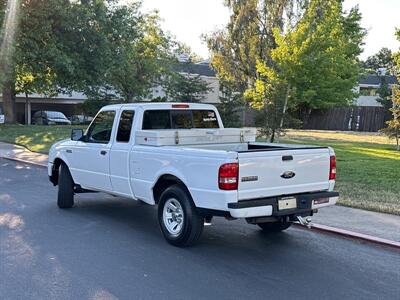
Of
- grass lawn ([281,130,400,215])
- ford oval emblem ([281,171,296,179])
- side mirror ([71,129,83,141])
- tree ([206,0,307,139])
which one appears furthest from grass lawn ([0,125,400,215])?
tree ([206,0,307,139])

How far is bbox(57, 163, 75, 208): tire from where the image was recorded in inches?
335

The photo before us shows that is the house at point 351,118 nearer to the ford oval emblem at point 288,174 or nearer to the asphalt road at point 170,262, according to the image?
the asphalt road at point 170,262

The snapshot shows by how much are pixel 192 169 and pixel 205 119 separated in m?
2.34

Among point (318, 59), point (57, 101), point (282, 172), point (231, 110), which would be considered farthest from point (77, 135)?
point (57, 101)

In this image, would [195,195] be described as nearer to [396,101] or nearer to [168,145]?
[168,145]

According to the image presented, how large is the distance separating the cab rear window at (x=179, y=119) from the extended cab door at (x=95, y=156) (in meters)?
0.66

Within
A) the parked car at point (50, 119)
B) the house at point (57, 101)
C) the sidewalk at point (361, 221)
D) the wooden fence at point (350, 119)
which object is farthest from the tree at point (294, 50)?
the sidewalk at point (361, 221)

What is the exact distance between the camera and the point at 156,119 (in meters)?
7.46

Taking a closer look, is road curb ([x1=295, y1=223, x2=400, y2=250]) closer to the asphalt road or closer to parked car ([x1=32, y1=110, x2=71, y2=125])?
the asphalt road

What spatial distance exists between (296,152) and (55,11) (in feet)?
60.8

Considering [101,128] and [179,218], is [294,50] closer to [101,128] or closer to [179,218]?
[101,128]

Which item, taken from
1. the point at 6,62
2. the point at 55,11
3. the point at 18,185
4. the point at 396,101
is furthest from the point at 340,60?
the point at 18,185

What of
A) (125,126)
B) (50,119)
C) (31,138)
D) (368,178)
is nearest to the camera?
(125,126)

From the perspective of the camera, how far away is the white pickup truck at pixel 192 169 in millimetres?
5633
